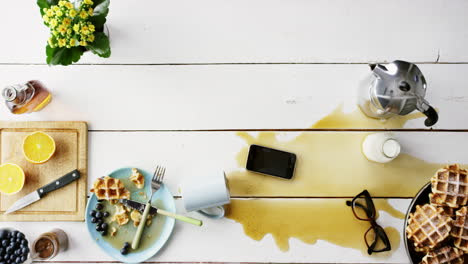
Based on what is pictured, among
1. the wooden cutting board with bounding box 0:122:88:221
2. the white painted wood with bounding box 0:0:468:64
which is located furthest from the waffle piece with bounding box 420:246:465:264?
the wooden cutting board with bounding box 0:122:88:221

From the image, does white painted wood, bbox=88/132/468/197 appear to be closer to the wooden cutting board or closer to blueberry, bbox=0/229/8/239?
the wooden cutting board

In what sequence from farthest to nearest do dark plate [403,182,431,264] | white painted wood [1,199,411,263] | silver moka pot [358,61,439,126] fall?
white painted wood [1,199,411,263]
dark plate [403,182,431,264]
silver moka pot [358,61,439,126]

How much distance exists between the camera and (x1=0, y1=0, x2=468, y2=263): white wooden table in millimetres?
1275

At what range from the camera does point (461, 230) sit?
3.69 feet

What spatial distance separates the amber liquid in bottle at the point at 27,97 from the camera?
1.18m

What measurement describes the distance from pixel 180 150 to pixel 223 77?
0.91 ft

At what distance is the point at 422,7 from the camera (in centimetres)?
128

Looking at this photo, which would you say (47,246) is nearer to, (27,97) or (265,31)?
(27,97)

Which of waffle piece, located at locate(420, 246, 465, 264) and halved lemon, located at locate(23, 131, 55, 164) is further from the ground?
halved lemon, located at locate(23, 131, 55, 164)

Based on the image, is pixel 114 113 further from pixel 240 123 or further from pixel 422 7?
pixel 422 7

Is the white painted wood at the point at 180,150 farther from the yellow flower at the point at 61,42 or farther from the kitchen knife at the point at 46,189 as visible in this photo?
the yellow flower at the point at 61,42

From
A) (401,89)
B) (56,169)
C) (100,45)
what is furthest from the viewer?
(56,169)

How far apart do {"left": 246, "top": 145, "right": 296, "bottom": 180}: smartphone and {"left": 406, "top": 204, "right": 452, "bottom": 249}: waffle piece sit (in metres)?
0.39

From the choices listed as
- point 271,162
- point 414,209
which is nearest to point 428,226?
point 414,209
